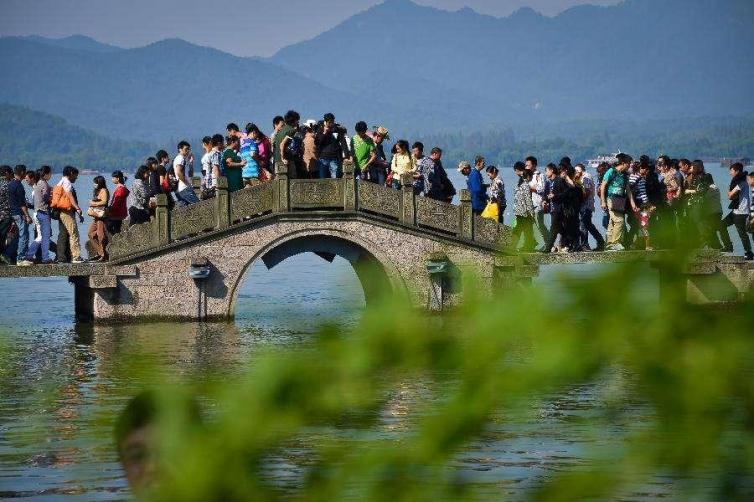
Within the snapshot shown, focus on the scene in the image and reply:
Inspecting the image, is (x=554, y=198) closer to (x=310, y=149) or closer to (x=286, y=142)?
(x=310, y=149)

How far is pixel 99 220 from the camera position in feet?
88.8

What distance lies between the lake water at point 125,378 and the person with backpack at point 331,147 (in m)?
2.94

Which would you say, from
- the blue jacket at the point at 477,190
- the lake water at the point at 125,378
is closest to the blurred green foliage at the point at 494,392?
the lake water at the point at 125,378

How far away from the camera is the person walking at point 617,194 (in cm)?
2639

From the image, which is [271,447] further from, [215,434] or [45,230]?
[45,230]

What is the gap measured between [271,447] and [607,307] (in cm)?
53

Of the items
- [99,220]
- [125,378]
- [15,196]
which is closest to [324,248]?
[99,220]

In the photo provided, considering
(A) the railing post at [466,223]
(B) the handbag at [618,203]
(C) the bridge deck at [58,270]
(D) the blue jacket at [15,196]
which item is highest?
(D) the blue jacket at [15,196]

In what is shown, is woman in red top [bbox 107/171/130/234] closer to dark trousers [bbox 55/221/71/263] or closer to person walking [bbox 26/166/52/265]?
dark trousers [bbox 55/221/71/263]

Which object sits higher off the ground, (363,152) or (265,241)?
(363,152)

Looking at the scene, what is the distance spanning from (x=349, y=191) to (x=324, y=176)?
496 millimetres

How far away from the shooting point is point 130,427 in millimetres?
2426

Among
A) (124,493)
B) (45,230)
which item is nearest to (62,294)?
(45,230)

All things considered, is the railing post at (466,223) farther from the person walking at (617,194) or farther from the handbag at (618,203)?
the handbag at (618,203)
